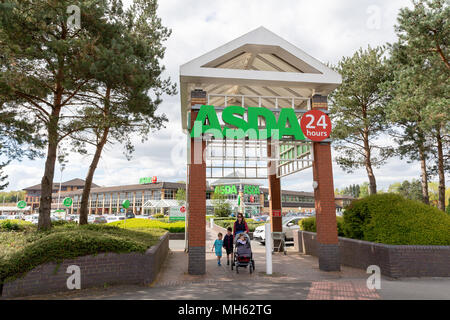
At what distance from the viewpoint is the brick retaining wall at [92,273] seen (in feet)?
20.7

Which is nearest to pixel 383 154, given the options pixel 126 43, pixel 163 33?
pixel 163 33

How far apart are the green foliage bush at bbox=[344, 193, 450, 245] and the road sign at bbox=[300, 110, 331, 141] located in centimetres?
320

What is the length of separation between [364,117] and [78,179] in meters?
126

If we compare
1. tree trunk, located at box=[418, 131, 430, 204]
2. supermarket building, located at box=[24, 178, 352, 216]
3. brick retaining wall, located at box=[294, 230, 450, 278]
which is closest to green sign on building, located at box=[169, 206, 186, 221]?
brick retaining wall, located at box=[294, 230, 450, 278]

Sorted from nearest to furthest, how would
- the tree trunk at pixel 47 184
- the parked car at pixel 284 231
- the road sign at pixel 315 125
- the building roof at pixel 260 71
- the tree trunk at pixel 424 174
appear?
the building roof at pixel 260 71, the road sign at pixel 315 125, the tree trunk at pixel 47 184, the parked car at pixel 284 231, the tree trunk at pixel 424 174

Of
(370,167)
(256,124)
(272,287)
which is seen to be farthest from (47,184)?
(370,167)

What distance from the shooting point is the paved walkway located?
20.7ft

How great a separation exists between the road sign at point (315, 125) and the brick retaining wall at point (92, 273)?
6500 mm

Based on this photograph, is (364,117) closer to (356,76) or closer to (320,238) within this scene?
(356,76)

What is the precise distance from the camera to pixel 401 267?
26.7 ft

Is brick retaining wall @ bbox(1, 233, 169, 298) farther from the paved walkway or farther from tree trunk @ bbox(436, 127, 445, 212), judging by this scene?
tree trunk @ bbox(436, 127, 445, 212)

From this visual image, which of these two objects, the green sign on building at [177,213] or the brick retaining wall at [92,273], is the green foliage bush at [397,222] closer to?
the brick retaining wall at [92,273]

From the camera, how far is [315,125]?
987cm

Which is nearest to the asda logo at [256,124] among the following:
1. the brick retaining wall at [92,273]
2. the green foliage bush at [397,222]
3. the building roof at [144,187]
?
the green foliage bush at [397,222]
